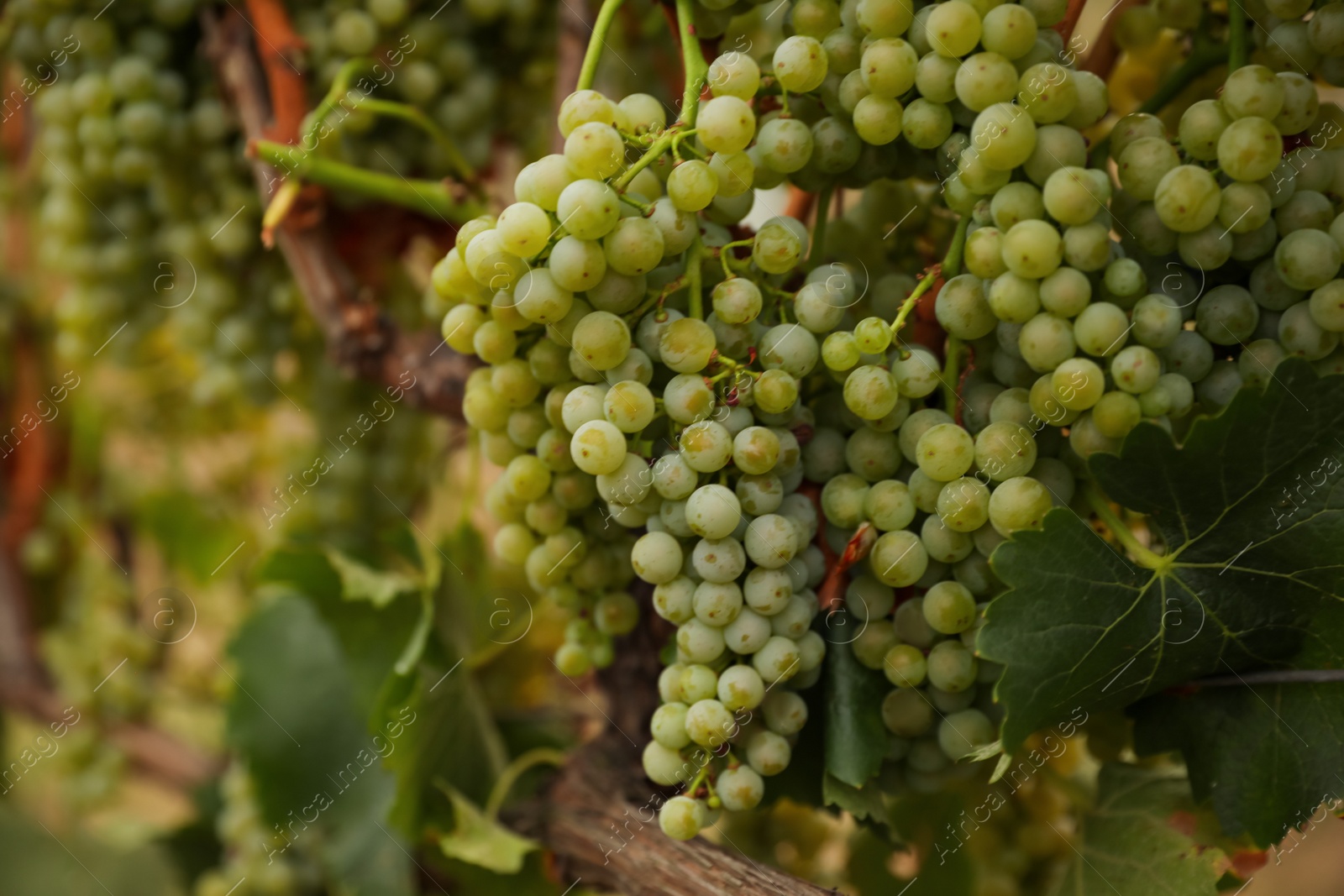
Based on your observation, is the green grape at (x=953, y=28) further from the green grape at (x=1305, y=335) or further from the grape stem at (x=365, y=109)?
the grape stem at (x=365, y=109)

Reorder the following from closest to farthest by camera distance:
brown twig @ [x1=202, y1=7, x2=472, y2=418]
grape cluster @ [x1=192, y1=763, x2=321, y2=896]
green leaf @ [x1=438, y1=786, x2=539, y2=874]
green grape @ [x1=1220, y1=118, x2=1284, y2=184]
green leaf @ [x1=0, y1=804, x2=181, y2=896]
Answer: green grape @ [x1=1220, y1=118, x2=1284, y2=184] → green leaf @ [x1=438, y1=786, x2=539, y2=874] → brown twig @ [x1=202, y1=7, x2=472, y2=418] → grape cluster @ [x1=192, y1=763, x2=321, y2=896] → green leaf @ [x1=0, y1=804, x2=181, y2=896]

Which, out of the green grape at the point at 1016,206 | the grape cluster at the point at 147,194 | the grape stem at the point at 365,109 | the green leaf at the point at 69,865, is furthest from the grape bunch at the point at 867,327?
the green leaf at the point at 69,865

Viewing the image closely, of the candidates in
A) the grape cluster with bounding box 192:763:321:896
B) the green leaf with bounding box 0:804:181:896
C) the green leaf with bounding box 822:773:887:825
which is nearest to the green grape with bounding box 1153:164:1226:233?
the green leaf with bounding box 822:773:887:825

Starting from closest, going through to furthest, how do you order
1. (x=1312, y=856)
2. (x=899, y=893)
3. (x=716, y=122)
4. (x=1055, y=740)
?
(x=716, y=122) → (x=1055, y=740) → (x=899, y=893) → (x=1312, y=856)

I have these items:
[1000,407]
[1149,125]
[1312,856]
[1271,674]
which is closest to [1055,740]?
[1271,674]

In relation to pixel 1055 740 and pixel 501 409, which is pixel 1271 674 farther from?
pixel 501 409

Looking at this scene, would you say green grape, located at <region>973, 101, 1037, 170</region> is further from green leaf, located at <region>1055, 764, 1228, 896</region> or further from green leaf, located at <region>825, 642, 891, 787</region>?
green leaf, located at <region>1055, 764, 1228, 896</region>
